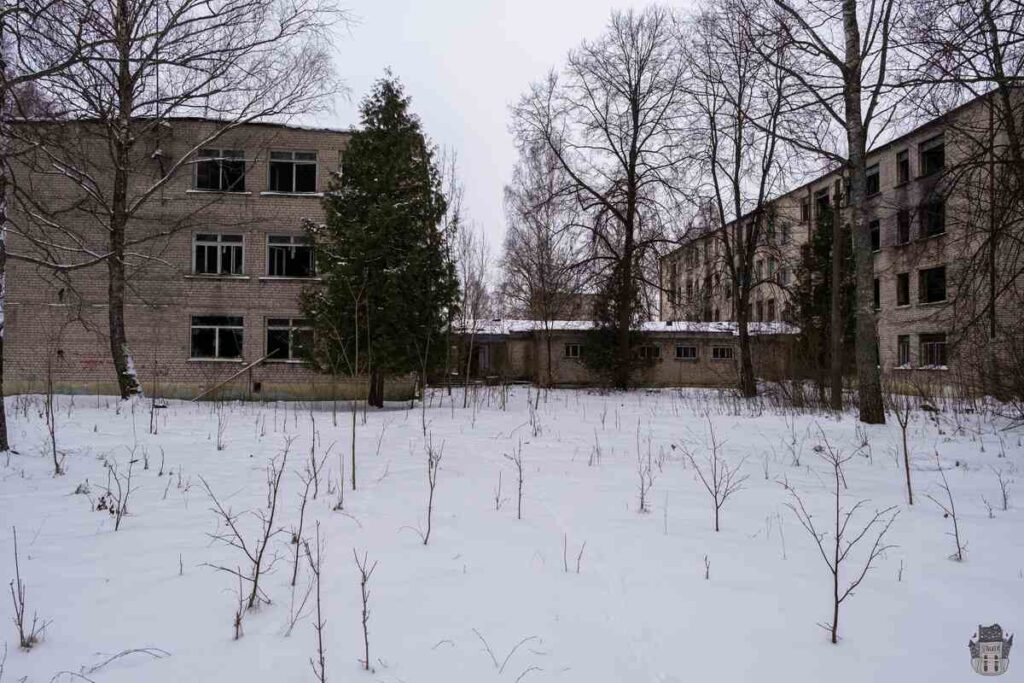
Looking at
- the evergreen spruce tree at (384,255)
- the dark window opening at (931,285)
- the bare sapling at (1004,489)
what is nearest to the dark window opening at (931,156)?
the dark window opening at (931,285)

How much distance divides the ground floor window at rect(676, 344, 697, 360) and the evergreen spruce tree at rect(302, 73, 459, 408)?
20.8 meters

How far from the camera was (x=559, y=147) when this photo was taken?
27203 millimetres

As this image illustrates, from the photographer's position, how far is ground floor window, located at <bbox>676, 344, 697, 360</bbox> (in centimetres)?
3428

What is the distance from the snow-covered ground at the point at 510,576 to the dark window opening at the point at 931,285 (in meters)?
26.9

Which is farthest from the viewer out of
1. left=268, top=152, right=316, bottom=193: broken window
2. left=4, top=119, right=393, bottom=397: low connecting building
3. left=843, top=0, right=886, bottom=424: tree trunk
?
left=268, top=152, right=316, bottom=193: broken window

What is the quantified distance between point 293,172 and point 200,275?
16.6 feet

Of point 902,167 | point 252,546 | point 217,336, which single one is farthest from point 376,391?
point 902,167

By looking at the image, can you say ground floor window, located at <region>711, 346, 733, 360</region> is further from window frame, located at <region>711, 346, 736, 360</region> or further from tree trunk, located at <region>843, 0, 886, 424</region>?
tree trunk, located at <region>843, 0, 886, 424</region>

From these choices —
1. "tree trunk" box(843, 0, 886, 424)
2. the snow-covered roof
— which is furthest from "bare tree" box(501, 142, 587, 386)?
"tree trunk" box(843, 0, 886, 424)

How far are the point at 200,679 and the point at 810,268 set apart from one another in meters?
26.5

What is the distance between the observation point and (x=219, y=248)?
72.7 ft

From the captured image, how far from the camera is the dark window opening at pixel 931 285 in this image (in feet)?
96.0

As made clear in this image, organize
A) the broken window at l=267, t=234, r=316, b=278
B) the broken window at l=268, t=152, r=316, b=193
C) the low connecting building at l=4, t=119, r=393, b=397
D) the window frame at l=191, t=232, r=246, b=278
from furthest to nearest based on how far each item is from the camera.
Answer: the broken window at l=268, t=152, r=316, b=193 → the broken window at l=267, t=234, r=316, b=278 → the window frame at l=191, t=232, r=246, b=278 → the low connecting building at l=4, t=119, r=393, b=397

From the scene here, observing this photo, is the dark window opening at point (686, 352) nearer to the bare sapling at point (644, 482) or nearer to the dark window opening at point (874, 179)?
the dark window opening at point (874, 179)
